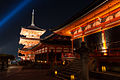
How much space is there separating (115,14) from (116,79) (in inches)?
270

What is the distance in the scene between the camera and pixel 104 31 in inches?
424

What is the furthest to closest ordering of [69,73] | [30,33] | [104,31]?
1. [30,33]
2. [104,31]
3. [69,73]

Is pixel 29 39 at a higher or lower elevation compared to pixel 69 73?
higher

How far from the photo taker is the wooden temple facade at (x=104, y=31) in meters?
8.30

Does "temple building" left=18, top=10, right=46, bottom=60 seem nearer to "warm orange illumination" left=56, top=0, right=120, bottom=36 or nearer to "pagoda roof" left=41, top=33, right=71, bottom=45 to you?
"pagoda roof" left=41, top=33, right=71, bottom=45

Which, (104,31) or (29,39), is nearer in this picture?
(104,31)

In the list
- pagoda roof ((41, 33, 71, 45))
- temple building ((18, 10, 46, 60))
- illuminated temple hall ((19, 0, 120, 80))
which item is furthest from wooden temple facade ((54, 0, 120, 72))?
temple building ((18, 10, 46, 60))

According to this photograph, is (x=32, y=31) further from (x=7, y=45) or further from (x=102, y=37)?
(x=7, y=45)

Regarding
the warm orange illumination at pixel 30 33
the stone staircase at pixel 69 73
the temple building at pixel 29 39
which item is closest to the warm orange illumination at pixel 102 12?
the stone staircase at pixel 69 73

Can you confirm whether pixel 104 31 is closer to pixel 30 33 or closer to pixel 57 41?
pixel 57 41

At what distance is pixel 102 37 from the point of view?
1098 cm

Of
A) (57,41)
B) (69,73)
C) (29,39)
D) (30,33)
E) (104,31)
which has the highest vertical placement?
(30,33)

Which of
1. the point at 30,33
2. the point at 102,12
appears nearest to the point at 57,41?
the point at 102,12

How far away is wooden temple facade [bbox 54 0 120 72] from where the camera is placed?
27.2 ft
